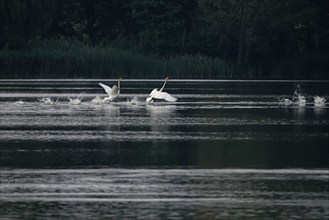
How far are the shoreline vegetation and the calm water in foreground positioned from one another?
27.8 meters

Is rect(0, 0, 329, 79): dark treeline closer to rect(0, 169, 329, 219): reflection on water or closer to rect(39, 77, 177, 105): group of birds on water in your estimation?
rect(39, 77, 177, 105): group of birds on water

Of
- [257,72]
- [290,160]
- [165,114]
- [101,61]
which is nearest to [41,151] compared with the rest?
[290,160]

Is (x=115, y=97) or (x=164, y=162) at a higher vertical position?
(x=115, y=97)

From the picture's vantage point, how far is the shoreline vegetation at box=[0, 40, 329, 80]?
7300cm

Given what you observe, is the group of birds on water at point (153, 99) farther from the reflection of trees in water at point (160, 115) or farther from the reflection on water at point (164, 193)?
the reflection on water at point (164, 193)

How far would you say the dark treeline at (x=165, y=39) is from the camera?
7381cm

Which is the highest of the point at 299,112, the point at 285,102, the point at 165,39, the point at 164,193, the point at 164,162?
Result: the point at 165,39

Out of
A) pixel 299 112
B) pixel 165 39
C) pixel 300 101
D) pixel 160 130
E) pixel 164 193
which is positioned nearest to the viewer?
pixel 164 193

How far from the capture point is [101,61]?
73.7m

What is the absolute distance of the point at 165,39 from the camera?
87.8 meters

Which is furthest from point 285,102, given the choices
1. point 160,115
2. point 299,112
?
A: point 160,115

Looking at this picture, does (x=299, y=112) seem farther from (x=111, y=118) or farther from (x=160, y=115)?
(x=111, y=118)

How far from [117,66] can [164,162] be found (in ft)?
162

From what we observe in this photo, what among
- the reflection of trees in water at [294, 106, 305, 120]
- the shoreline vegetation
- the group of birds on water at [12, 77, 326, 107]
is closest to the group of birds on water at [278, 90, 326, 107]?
the group of birds on water at [12, 77, 326, 107]
